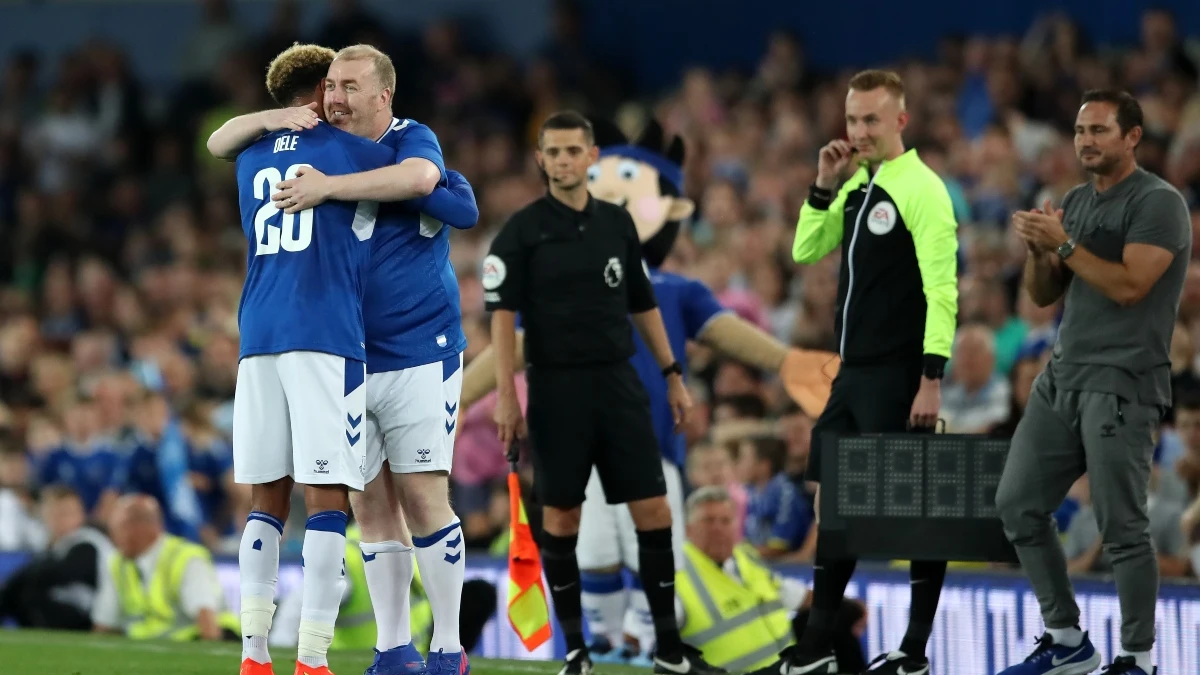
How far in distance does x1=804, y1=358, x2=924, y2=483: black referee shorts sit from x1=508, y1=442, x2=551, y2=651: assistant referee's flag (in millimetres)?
1321

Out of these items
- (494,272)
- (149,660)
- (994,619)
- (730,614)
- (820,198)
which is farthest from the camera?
(730,614)

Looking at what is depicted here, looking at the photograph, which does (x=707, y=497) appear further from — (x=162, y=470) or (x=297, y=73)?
(x=162, y=470)

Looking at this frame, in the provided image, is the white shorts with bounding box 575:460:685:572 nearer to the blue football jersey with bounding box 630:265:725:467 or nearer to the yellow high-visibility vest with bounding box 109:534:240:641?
the blue football jersey with bounding box 630:265:725:467

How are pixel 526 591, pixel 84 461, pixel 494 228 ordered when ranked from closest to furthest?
pixel 526 591 → pixel 84 461 → pixel 494 228

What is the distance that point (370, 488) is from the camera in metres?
6.85

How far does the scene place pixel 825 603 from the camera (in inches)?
290

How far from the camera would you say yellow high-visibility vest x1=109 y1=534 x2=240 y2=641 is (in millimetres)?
11523

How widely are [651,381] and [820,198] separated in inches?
64.9

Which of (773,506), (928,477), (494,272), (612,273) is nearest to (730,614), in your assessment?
(773,506)

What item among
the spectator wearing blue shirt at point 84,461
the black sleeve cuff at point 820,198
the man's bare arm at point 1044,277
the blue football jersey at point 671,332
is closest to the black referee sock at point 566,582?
the blue football jersey at point 671,332

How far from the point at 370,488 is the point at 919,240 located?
2240 millimetres

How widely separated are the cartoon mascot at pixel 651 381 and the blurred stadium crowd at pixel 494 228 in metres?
1.34

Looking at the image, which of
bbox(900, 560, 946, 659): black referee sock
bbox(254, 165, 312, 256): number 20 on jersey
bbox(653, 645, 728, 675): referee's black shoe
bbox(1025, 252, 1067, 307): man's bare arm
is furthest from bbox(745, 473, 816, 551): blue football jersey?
bbox(254, 165, 312, 256): number 20 on jersey

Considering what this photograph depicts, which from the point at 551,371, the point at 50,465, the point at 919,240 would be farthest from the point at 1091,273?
the point at 50,465
